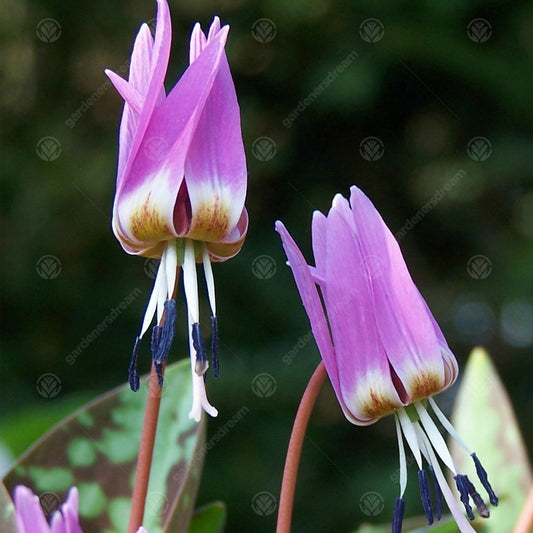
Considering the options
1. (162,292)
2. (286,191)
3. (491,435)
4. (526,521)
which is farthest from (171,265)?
(286,191)

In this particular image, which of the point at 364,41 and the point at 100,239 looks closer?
the point at 364,41

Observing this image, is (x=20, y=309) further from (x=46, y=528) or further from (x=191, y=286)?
(x=46, y=528)

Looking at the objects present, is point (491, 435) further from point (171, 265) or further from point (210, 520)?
point (171, 265)

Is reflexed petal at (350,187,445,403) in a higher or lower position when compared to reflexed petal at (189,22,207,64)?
lower

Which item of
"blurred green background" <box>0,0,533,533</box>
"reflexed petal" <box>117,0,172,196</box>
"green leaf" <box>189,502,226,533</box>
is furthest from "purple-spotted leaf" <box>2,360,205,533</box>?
"blurred green background" <box>0,0,533,533</box>

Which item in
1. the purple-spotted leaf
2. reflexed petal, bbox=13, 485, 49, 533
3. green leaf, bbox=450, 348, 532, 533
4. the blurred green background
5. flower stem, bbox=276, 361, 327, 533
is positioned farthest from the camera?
the blurred green background

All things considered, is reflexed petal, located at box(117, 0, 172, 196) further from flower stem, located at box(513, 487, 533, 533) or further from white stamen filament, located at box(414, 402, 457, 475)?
flower stem, located at box(513, 487, 533, 533)

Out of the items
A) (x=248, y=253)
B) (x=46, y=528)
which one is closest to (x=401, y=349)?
(x=46, y=528)
